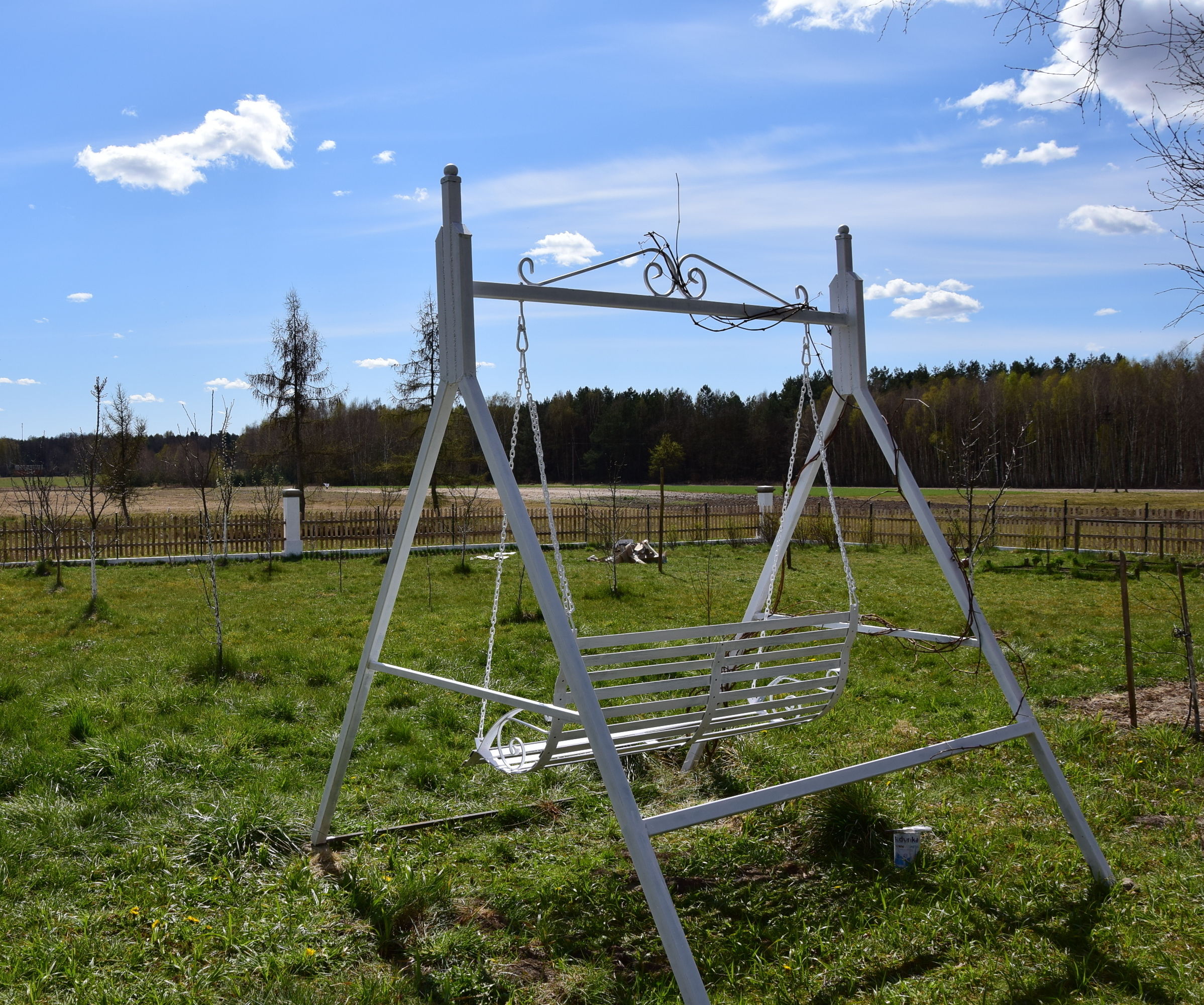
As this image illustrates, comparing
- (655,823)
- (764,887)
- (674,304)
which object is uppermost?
(674,304)

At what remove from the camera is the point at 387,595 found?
3375 millimetres

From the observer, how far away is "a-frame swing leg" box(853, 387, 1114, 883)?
10.8ft

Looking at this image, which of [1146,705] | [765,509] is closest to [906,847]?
[1146,705]

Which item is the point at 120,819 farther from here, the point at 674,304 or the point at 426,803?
the point at 674,304

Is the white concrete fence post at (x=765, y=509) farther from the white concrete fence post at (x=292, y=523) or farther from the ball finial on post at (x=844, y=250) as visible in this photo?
the ball finial on post at (x=844, y=250)

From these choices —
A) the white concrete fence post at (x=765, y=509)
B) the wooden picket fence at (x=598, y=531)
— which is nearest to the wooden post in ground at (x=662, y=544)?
the wooden picket fence at (x=598, y=531)

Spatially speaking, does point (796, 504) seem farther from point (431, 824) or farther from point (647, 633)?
point (431, 824)

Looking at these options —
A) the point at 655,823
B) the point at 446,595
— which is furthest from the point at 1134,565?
the point at 655,823

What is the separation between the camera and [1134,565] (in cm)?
1487

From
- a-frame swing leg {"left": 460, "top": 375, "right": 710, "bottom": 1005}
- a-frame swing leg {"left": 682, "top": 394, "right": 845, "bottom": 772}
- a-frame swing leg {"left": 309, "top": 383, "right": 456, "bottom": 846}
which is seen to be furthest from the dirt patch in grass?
a-frame swing leg {"left": 309, "top": 383, "right": 456, "bottom": 846}

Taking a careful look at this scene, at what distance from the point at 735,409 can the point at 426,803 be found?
54943 millimetres

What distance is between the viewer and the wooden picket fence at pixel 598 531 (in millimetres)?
16312

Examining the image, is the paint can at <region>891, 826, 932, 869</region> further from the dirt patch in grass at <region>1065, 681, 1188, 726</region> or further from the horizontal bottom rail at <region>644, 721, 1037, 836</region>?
the dirt patch in grass at <region>1065, 681, 1188, 726</region>

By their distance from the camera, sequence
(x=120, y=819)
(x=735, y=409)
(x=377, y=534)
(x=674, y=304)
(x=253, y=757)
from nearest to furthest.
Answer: (x=674, y=304) → (x=120, y=819) → (x=253, y=757) → (x=377, y=534) → (x=735, y=409)
